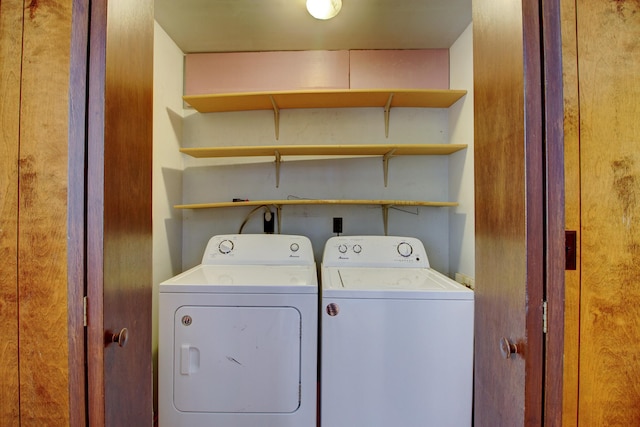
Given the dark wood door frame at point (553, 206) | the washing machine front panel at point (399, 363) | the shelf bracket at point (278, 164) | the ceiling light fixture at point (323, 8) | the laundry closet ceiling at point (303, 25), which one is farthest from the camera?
the shelf bracket at point (278, 164)

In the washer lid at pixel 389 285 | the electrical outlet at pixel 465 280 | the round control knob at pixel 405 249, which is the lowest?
the electrical outlet at pixel 465 280

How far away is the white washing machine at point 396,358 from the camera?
1.35 metres

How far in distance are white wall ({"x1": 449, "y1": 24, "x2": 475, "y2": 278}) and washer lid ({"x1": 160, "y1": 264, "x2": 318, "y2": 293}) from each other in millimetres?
1043

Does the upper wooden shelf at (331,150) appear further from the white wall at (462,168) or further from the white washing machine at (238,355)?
the white washing machine at (238,355)

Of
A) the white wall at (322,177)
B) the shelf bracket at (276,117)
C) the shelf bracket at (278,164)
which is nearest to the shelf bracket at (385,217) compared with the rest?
the white wall at (322,177)

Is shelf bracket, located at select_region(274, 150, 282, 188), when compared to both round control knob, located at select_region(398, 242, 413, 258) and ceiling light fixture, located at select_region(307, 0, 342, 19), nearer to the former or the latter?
ceiling light fixture, located at select_region(307, 0, 342, 19)

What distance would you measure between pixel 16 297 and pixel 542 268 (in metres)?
1.14

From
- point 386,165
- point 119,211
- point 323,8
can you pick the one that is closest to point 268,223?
point 386,165

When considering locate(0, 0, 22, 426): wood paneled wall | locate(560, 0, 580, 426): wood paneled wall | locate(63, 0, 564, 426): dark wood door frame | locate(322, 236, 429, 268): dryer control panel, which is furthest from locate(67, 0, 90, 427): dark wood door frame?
locate(322, 236, 429, 268): dryer control panel

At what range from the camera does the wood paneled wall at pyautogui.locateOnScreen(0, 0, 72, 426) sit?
2.11 ft

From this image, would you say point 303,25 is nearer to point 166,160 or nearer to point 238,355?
point 166,160

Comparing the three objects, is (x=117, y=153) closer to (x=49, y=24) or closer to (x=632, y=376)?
(x=49, y=24)

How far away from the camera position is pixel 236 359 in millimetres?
1354

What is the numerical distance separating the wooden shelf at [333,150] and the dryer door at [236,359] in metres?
1.04
